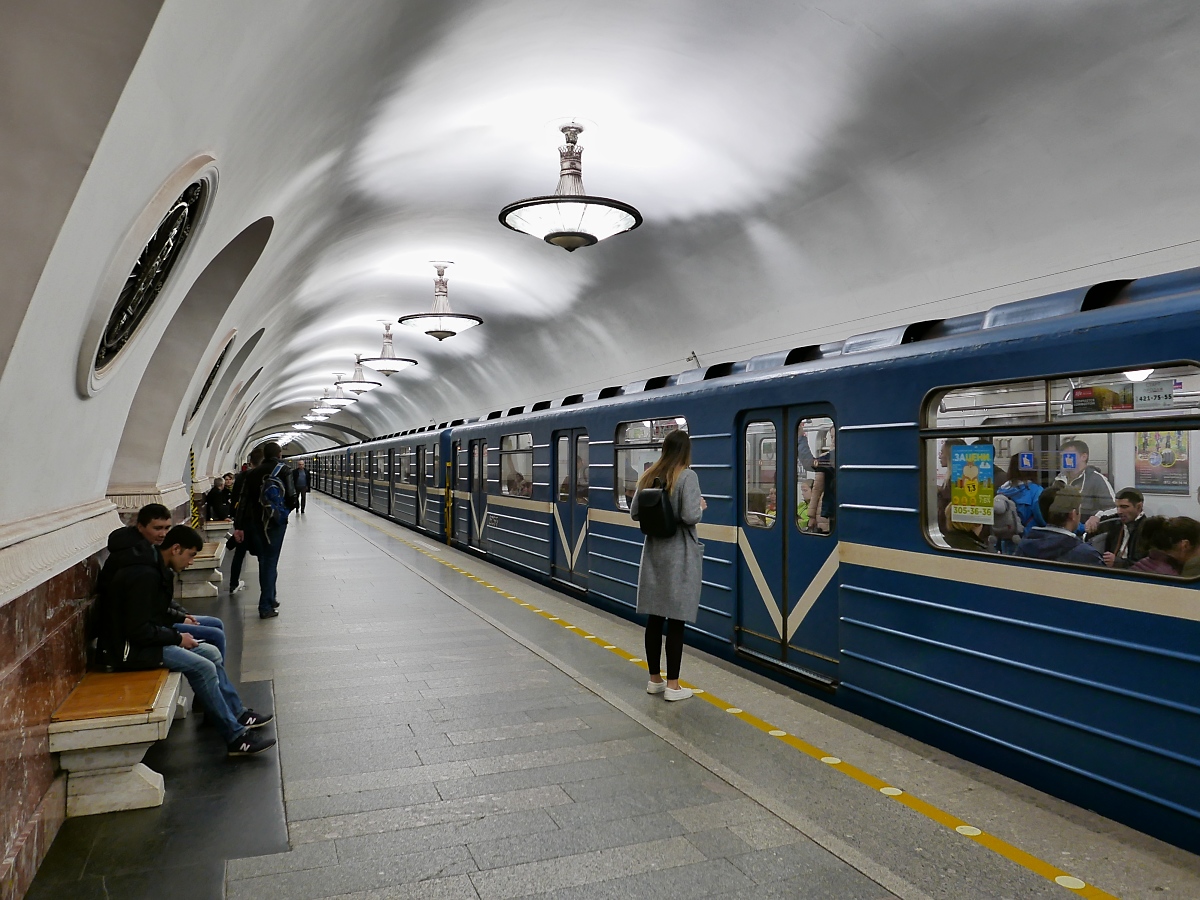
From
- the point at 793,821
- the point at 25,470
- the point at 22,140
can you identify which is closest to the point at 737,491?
the point at 793,821

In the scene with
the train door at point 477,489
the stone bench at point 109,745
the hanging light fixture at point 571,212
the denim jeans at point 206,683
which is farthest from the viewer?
the train door at point 477,489

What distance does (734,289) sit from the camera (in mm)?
10039

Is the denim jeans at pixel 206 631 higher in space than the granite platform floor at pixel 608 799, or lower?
higher

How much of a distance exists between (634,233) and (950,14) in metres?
5.24

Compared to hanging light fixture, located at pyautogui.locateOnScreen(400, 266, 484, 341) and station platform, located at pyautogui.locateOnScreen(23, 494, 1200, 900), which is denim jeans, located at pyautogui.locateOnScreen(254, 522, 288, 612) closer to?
station platform, located at pyautogui.locateOnScreen(23, 494, 1200, 900)

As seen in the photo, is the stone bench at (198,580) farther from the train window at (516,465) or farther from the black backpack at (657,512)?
the black backpack at (657,512)

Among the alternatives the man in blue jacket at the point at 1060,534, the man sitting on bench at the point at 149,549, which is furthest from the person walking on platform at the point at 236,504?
the man in blue jacket at the point at 1060,534

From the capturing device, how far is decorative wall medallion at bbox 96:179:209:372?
4.07m

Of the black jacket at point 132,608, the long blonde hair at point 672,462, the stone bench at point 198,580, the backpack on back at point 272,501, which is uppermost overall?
the long blonde hair at point 672,462

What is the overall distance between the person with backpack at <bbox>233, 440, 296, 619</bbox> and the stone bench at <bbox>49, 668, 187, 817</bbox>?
13.8ft

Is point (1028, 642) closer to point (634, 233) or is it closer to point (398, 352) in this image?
point (634, 233)

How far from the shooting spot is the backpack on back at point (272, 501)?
805 centimetres

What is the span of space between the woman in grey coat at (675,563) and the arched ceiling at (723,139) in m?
2.91

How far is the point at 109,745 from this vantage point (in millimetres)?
3541
